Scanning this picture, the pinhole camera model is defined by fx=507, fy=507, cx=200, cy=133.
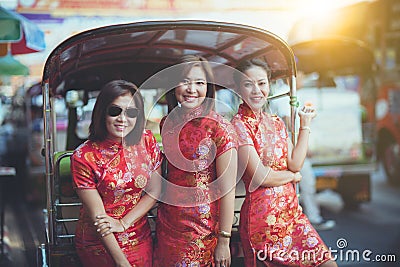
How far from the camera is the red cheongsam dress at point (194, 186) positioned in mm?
2443

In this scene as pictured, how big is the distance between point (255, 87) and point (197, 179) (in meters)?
0.56

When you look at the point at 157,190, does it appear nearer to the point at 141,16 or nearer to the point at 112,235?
the point at 112,235

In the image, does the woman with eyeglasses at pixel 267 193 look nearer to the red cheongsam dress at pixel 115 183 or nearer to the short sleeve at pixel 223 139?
the short sleeve at pixel 223 139

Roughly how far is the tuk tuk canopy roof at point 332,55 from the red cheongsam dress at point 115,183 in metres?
3.17

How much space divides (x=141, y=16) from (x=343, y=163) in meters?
3.47

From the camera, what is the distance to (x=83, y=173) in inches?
95.4

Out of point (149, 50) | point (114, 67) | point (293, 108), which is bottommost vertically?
point (293, 108)

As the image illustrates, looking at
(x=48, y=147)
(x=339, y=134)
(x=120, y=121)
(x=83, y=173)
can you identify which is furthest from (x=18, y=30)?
(x=339, y=134)

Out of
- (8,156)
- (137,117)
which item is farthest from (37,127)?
(137,117)

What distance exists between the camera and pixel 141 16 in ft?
13.5

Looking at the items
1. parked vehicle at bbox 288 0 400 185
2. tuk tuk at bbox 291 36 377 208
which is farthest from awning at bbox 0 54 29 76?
tuk tuk at bbox 291 36 377 208

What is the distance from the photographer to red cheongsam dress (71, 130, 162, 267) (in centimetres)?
245

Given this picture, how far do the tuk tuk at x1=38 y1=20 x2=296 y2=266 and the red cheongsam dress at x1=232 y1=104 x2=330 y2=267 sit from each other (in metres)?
0.34

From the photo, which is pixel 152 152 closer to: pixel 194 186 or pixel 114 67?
pixel 194 186
